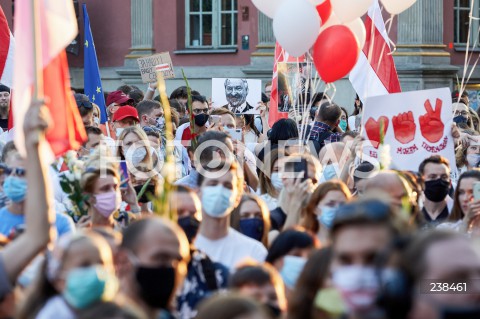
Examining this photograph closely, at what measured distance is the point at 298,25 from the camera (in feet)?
31.6

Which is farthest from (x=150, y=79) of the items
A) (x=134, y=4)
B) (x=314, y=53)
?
(x=134, y=4)

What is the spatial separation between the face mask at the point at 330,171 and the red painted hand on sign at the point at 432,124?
2.93 feet

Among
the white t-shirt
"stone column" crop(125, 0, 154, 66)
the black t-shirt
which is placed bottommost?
the white t-shirt

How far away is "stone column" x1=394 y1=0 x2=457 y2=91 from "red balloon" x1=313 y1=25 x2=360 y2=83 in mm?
14022

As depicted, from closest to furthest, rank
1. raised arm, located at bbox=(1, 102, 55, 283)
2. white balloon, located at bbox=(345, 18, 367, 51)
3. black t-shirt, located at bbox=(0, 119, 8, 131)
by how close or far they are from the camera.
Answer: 1. raised arm, located at bbox=(1, 102, 55, 283)
2. white balloon, located at bbox=(345, 18, 367, 51)
3. black t-shirt, located at bbox=(0, 119, 8, 131)

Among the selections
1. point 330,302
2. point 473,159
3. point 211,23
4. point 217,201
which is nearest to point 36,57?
point 217,201

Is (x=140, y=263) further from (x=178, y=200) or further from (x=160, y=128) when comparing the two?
(x=160, y=128)

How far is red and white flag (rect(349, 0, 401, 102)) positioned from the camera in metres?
11.5

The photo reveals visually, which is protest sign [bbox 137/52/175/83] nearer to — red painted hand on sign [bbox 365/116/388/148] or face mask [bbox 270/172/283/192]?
red painted hand on sign [bbox 365/116/388/148]

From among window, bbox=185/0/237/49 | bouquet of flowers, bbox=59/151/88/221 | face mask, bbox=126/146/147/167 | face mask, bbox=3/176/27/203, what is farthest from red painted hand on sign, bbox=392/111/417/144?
window, bbox=185/0/237/49

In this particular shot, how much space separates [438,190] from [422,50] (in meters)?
15.9

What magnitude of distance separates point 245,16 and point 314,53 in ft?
52.0

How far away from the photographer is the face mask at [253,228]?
7.15 metres

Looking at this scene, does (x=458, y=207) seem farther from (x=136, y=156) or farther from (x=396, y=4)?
(x=396, y=4)
